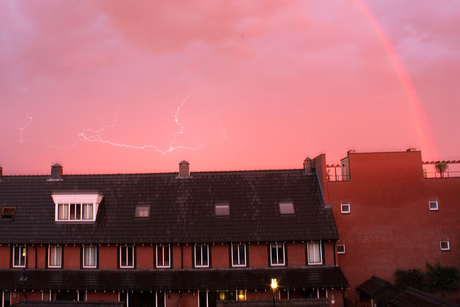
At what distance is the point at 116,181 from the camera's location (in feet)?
90.9

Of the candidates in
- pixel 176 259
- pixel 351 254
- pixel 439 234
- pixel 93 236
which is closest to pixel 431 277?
pixel 439 234

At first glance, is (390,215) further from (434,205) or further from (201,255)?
(201,255)

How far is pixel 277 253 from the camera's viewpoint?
23953mm

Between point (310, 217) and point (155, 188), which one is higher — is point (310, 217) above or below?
below

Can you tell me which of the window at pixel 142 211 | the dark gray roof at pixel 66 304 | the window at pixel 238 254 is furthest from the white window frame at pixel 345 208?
the dark gray roof at pixel 66 304

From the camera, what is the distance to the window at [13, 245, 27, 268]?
80.2 ft

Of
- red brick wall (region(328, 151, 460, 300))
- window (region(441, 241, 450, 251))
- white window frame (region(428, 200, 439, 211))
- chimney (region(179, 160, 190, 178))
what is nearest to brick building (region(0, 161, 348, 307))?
chimney (region(179, 160, 190, 178))

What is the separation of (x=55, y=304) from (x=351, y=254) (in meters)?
18.9

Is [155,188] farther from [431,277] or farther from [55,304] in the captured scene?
[431,277]

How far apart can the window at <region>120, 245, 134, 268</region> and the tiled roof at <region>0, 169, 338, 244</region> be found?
695mm

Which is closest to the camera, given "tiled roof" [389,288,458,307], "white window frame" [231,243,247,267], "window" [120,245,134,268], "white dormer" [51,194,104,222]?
"tiled roof" [389,288,458,307]

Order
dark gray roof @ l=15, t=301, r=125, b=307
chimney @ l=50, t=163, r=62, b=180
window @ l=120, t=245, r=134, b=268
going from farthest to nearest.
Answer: chimney @ l=50, t=163, r=62, b=180
window @ l=120, t=245, r=134, b=268
dark gray roof @ l=15, t=301, r=125, b=307

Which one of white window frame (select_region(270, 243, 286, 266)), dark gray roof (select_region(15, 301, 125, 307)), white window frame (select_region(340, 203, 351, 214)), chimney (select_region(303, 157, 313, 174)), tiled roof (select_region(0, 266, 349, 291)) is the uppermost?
chimney (select_region(303, 157, 313, 174))

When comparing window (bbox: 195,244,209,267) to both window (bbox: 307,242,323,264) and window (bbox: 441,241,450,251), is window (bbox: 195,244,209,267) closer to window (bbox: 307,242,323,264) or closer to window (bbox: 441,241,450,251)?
window (bbox: 307,242,323,264)
